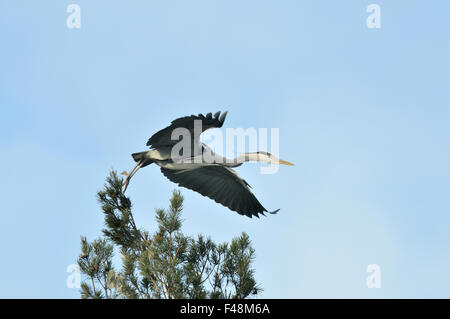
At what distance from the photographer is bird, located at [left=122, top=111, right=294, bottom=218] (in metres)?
8.25

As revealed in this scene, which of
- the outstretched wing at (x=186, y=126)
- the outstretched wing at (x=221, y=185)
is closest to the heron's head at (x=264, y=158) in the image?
the outstretched wing at (x=221, y=185)

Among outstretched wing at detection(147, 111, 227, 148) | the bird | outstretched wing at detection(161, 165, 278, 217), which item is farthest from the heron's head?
outstretched wing at detection(147, 111, 227, 148)

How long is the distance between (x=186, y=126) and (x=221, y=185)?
5.17ft

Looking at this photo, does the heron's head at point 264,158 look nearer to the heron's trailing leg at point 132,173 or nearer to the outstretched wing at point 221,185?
the outstretched wing at point 221,185

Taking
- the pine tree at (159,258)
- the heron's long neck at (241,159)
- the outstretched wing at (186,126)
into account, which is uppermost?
the outstretched wing at (186,126)

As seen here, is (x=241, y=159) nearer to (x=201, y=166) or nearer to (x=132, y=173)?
(x=201, y=166)

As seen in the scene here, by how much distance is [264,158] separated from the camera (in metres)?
9.56

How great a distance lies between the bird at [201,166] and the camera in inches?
325

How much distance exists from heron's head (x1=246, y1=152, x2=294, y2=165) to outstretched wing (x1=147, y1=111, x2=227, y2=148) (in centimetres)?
123

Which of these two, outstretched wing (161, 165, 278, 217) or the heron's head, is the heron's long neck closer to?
the heron's head

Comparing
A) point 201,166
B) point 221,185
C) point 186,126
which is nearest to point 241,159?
point 221,185
